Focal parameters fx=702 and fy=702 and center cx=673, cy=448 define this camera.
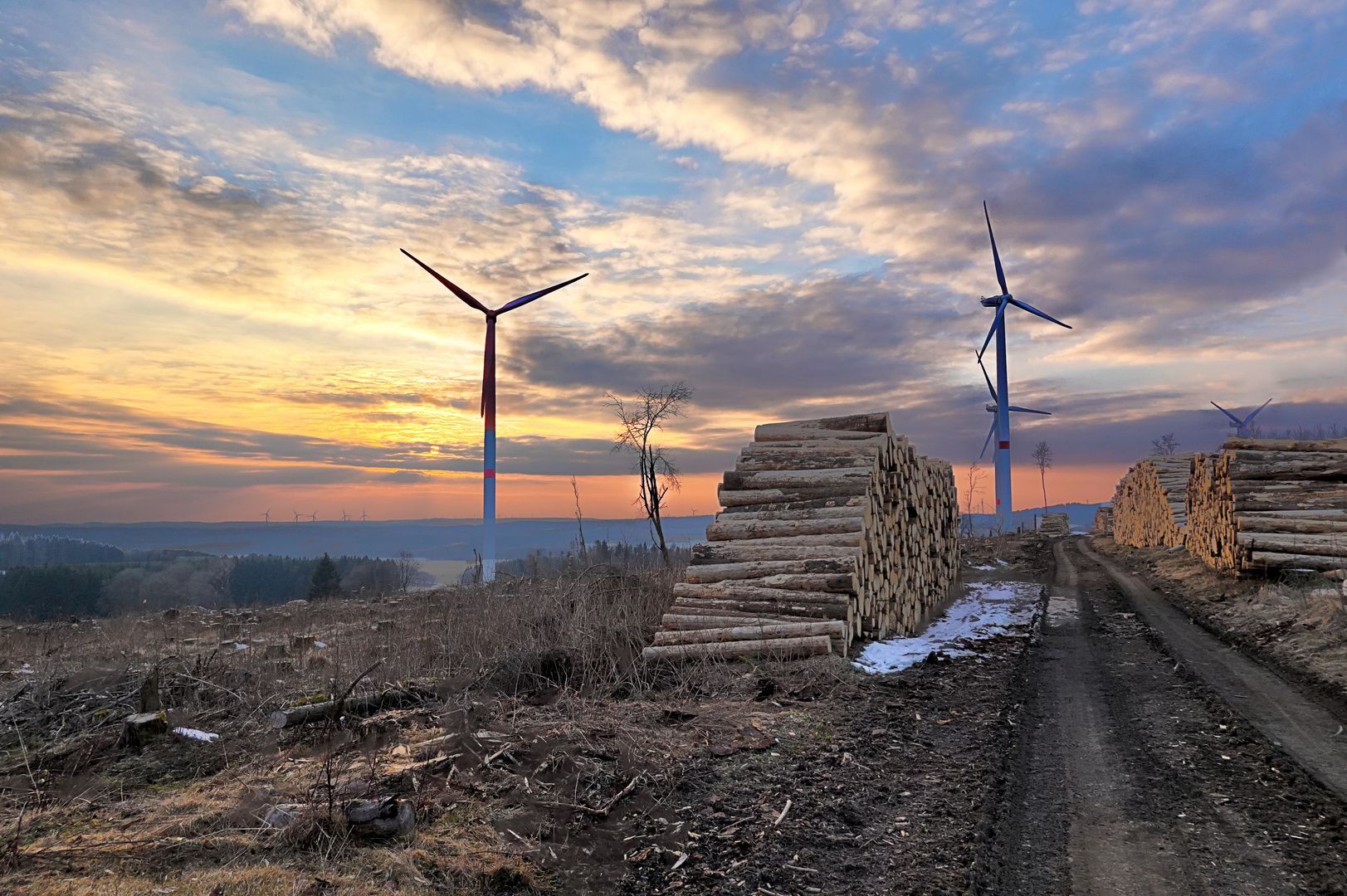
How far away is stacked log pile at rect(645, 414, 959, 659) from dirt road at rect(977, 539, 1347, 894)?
2.82 meters

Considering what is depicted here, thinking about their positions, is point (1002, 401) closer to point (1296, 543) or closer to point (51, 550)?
point (1296, 543)

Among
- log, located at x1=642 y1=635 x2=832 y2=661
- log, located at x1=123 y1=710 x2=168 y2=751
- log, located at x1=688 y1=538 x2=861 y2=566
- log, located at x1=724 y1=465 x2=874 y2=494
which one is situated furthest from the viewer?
log, located at x1=724 y1=465 x2=874 y2=494

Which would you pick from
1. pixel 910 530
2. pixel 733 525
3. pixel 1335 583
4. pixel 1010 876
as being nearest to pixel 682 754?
pixel 1010 876

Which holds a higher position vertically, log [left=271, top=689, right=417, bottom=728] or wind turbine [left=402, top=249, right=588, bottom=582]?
wind turbine [left=402, top=249, right=588, bottom=582]

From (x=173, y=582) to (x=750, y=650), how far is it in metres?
78.6

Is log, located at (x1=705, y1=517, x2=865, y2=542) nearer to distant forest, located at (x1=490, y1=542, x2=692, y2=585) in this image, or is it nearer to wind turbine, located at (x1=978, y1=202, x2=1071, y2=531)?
distant forest, located at (x1=490, y1=542, x2=692, y2=585)

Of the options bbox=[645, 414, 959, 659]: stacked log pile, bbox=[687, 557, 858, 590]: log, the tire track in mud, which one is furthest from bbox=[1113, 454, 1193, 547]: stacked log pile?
bbox=[687, 557, 858, 590]: log

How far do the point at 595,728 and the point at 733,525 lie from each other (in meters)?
5.96

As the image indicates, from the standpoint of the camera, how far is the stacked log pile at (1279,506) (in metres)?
15.6

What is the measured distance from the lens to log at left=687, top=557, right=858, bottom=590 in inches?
421

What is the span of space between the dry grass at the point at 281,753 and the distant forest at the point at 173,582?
2822 cm

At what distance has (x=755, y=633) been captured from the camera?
10.1 m

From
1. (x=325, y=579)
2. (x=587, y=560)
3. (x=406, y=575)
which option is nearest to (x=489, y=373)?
(x=406, y=575)

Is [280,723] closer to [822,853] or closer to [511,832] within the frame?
[511,832]
